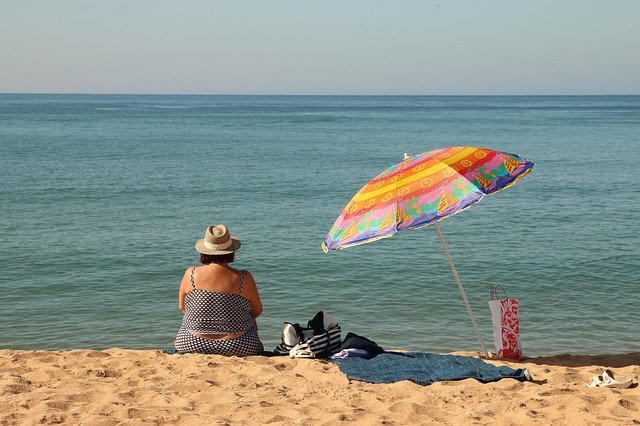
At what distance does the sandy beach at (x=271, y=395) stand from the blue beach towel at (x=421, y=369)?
11cm

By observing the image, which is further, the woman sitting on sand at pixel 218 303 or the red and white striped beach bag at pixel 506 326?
the red and white striped beach bag at pixel 506 326

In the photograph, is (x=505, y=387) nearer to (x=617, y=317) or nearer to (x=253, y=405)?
(x=253, y=405)

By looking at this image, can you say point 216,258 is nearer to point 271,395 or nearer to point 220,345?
point 220,345

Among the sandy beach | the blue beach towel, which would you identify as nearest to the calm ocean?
the blue beach towel

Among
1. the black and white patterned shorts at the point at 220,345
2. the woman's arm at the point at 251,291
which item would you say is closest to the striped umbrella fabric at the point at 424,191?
the woman's arm at the point at 251,291

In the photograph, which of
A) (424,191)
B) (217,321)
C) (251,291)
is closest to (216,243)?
(251,291)

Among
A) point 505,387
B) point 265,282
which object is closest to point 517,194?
point 265,282

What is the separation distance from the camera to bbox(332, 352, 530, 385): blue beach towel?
252 inches

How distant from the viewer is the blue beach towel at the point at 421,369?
6402mm

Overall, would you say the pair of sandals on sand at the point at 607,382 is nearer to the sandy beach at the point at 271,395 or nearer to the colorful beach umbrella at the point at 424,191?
the sandy beach at the point at 271,395

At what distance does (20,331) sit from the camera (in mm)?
10406

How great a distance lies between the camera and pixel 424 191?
668cm

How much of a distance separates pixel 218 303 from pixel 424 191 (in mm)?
2013

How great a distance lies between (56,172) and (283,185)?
30.4 ft
